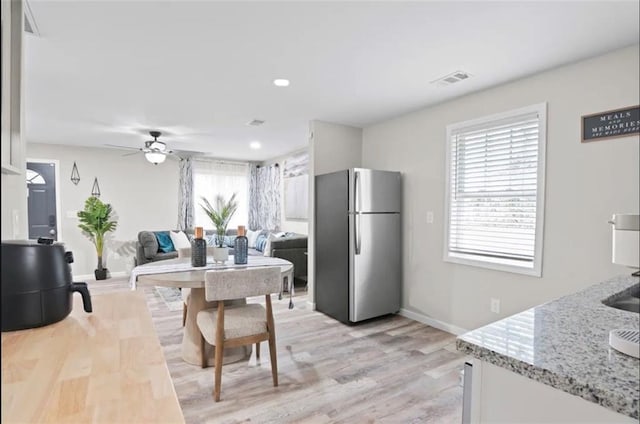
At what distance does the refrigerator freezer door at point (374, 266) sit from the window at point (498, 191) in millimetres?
595

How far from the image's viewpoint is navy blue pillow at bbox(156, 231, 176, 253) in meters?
5.84

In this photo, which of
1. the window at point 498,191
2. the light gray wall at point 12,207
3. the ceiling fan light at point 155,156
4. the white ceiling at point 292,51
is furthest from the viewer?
the ceiling fan light at point 155,156

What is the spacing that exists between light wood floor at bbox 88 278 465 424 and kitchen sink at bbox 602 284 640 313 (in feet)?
3.63

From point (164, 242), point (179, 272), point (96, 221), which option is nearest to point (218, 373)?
point (179, 272)

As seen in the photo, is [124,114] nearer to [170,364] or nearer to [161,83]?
[161,83]

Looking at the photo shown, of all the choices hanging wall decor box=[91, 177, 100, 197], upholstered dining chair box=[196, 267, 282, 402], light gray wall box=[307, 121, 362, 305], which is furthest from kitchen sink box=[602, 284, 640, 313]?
hanging wall decor box=[91, 177, 100, 197]

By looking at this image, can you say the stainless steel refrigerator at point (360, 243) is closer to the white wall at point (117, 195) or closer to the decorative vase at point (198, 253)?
the decorative vase at point (198, 253)

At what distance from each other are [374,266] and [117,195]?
487 centimetres

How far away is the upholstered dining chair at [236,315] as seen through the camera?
2.17 meters

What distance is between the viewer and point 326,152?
161 inches

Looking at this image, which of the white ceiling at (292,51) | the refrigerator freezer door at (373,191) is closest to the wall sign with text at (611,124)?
the white ceiling at (292,51)

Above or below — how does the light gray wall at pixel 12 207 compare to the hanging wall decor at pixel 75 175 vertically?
below

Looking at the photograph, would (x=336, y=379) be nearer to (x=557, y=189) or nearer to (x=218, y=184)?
(x=557, y=189)

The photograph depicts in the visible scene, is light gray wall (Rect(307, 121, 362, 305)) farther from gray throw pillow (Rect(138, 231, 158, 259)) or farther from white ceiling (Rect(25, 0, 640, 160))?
gray throw pillow (Rect(138, 231, 158, 259))
